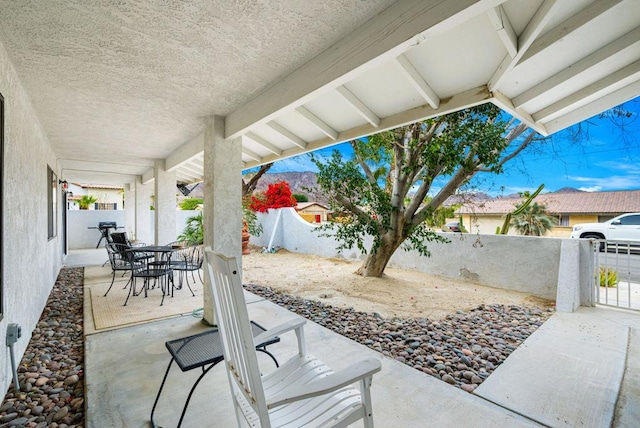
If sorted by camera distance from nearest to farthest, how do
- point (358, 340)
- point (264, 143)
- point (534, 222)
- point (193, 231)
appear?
point (358, 340) → point (264, 143) → point (193, 231) → point (534, 222)

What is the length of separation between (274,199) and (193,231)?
3.05 m

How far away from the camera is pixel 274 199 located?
38.2 feet

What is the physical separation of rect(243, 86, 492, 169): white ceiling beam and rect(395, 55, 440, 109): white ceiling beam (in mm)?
108

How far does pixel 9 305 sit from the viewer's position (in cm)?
244

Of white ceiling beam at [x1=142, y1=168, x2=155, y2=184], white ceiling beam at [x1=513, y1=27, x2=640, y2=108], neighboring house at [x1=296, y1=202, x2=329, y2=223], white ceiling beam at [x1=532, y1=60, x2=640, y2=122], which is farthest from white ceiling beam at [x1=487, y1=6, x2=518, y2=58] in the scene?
neighboring house at [x1=296, y1=202, x2=329, y2=223]

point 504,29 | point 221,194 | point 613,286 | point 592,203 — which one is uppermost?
point 504,29

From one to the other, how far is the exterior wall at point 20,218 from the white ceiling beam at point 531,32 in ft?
11.3

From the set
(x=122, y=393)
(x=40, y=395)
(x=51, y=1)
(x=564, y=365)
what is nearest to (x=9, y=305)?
(x=40, y=395)

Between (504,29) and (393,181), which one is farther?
(393,181)

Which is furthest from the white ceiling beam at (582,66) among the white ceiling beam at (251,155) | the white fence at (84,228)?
the white fence at (84,228)

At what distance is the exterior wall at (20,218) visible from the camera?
234cm

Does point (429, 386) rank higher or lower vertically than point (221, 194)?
lower

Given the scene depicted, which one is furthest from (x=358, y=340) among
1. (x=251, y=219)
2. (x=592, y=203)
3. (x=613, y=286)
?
(x=592, y=203)

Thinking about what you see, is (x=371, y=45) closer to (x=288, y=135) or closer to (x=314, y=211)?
(x=288, y=135)
